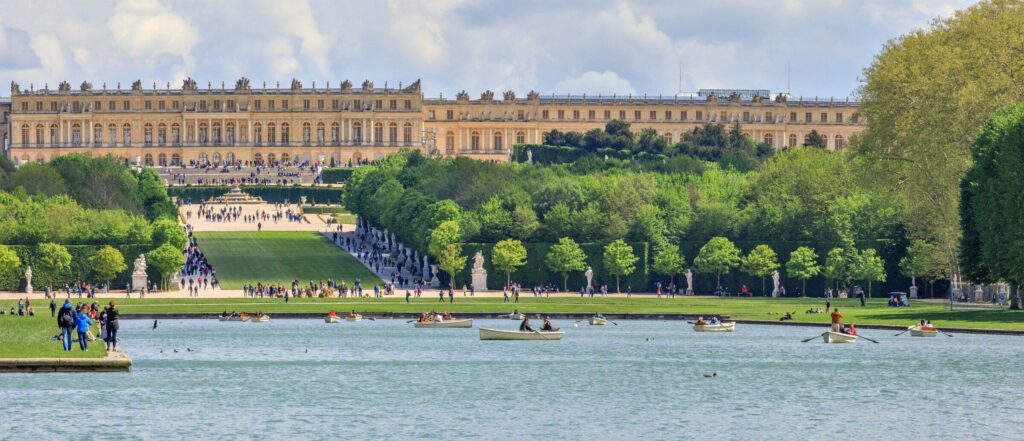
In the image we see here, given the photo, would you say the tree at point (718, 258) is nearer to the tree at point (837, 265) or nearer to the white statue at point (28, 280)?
the tree at point (837, 265)

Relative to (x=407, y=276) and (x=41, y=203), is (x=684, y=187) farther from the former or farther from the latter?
(x=41, y=203)

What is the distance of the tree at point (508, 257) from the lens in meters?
109

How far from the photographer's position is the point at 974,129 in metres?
85.1

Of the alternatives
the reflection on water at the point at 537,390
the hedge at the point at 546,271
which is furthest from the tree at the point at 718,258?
the reflection on water at the point at 537,390

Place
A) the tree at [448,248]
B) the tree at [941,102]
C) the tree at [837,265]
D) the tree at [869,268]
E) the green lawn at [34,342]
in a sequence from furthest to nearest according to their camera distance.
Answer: the tree at [448,248] < the tree at [837,265] < the tree at [869,268] < the tree at [941,102] < the green lawn at [34,342]

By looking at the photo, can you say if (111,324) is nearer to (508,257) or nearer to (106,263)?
(106,263)

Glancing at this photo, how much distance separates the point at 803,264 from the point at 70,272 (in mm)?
36080

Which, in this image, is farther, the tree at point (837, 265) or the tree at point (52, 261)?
the tree at point (52, 261)

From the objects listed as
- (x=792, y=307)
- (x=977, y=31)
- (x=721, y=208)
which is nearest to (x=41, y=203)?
(x=721, y=208)

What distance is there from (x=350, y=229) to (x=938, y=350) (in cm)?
9255

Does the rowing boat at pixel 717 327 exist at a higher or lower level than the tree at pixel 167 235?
lower

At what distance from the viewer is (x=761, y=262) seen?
Answer: 105 m

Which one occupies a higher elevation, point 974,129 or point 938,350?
point 974,129

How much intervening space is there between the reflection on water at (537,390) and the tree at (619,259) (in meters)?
34.8
